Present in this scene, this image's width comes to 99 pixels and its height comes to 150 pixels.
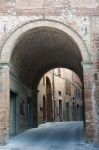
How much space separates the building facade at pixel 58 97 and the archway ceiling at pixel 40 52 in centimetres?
451

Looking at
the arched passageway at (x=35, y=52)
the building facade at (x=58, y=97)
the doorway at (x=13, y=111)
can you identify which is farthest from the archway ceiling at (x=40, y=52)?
the building facade at (x=58, y=97)

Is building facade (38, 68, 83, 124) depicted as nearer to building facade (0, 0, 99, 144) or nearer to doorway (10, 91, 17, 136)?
doorway (10, 91, 17, 136)

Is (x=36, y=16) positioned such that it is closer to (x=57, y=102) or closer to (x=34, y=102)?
(x=34, y=102)

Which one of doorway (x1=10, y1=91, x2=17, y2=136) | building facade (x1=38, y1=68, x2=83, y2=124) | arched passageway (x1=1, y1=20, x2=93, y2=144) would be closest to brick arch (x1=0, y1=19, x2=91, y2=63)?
arched passageway (x1=1, y1=20, x2=93, y2=144)

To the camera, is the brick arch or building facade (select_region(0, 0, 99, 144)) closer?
building facade (select_region(0, 0, 99, 144))

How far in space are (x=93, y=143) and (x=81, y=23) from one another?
4.81 m

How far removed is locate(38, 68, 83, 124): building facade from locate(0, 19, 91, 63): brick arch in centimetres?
1033

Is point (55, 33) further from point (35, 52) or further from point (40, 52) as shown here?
point (40, 52)

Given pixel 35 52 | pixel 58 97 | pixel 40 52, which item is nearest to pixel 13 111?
pixel 35 52

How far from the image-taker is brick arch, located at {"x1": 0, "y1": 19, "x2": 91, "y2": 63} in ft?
40.5

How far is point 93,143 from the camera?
11.7 m

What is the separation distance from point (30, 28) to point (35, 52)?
3371mm

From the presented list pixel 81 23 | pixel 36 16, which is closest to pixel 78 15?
pixel 81 23

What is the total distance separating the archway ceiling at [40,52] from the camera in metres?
13.3
